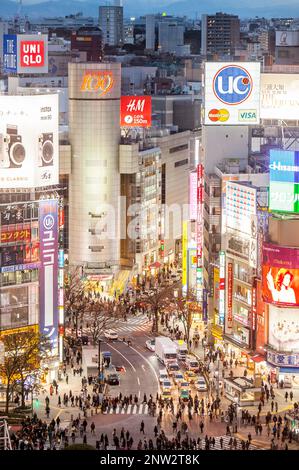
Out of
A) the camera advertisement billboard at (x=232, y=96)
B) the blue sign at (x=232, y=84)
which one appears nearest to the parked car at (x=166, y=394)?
the camera advertisement billboard at (x=232, y=96)

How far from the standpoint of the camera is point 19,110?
221ft

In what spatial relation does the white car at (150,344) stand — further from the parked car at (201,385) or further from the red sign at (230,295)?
the parked car at (201,385)

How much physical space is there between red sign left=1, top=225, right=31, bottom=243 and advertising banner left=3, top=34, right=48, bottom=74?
1947cm

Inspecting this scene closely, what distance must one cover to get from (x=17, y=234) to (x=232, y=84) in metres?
20.4

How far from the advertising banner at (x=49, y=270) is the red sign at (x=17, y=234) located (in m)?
0.84

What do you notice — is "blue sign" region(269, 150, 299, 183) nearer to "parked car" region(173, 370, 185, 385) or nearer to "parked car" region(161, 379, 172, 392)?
"parked car" region(173, 370, 185, 385)

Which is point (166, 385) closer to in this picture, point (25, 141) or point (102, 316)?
point (25, 141)

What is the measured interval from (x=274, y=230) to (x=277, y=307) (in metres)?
3.62

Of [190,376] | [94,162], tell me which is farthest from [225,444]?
[94,162]

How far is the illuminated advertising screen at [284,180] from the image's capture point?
215 feet

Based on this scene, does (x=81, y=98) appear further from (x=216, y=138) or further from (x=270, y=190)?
(x=270, y=190)

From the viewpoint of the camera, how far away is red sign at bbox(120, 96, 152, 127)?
303 ft

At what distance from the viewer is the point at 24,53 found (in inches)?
3433

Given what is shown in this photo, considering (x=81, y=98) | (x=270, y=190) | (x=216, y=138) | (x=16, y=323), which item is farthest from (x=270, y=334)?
(x=81, y=98)
